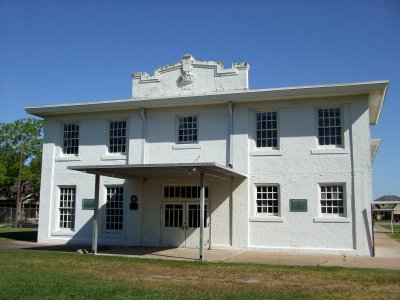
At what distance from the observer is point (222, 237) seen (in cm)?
1930

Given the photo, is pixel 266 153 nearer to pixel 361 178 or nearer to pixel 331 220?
pixel 331 220

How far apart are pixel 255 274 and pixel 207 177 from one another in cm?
723

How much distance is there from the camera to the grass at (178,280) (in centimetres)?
951

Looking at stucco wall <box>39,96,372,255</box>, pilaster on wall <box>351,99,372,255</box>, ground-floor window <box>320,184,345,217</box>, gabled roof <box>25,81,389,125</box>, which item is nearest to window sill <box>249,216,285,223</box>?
stucco wall <box>39,96,372,255</box>

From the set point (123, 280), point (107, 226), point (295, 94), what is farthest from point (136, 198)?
point (123, 280)

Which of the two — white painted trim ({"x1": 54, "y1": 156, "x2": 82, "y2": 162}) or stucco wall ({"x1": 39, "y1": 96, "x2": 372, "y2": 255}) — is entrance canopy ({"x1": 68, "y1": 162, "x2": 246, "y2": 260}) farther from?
white painted trim ({"x1": 54, "y1": 156, "x2": 82, "y2": 162})

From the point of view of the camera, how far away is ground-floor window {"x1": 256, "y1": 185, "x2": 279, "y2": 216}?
19.0m

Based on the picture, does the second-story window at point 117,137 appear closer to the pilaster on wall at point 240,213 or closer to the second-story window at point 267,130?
the pilaster on wall at point 240,213

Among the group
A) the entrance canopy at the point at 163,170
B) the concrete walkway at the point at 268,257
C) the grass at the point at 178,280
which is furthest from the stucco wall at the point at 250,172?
the grass at the point at 178,280

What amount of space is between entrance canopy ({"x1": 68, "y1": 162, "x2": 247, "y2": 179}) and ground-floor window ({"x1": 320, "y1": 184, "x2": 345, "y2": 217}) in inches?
128

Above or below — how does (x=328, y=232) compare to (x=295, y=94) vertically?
below

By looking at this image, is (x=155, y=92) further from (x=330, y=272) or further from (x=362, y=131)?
(x=330, y=272)

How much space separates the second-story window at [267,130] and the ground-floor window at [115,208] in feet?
22.4

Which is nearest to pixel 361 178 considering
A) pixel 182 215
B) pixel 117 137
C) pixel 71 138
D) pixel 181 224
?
pixel 182 215
